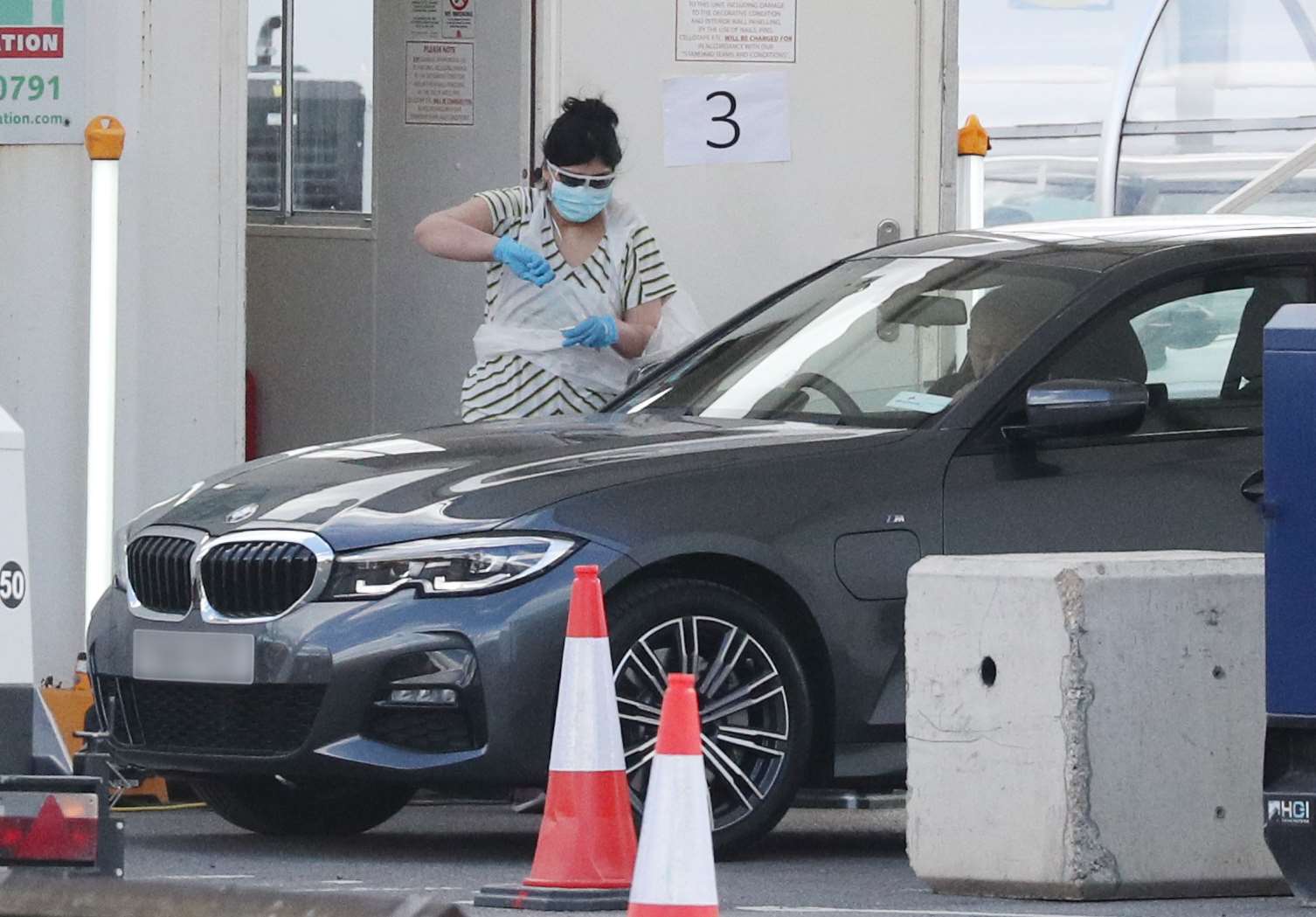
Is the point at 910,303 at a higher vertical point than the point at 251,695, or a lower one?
higher

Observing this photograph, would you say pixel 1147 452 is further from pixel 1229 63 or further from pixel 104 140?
pixel 1229 63

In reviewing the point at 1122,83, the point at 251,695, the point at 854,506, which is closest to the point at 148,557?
the point at 251,695

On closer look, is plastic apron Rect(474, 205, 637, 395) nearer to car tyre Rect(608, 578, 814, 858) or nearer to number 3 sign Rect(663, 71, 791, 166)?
number 3 sign Rect(663, 71, 791, 166)

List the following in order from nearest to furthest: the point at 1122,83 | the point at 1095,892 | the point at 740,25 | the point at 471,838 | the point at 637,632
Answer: the point at 1095,892
the point at 637,632
the point at 471,838
the point at 740,25
the point at 1122,83

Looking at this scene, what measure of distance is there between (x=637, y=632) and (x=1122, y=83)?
15.1m

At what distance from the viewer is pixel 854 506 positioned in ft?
→ 24.6

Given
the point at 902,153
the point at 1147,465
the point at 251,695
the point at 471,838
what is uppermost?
the point at 902,153

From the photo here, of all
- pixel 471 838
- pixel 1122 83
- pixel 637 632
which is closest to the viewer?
pixel 637 632

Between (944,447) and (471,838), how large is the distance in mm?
1689

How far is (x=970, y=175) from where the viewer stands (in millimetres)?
11594

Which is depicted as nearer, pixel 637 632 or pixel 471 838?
pixel 637 632

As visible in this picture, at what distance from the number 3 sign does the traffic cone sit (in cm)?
498

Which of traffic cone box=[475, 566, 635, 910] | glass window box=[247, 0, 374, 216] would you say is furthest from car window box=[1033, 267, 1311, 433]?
glass window box=[247, 0, 374, 216]

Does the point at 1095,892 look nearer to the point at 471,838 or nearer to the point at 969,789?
the point at 969,789
